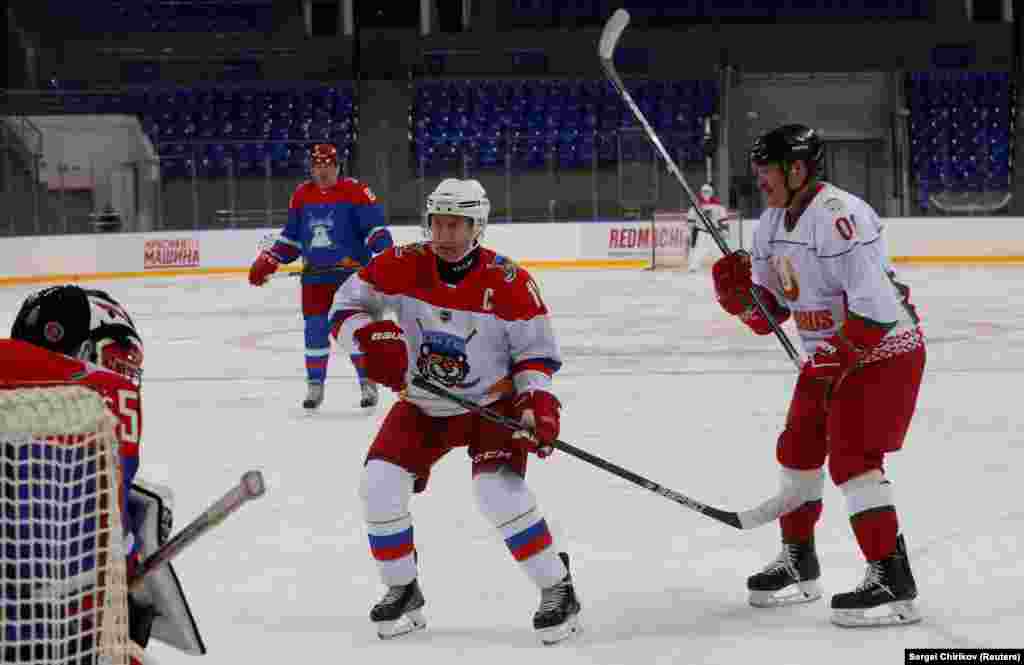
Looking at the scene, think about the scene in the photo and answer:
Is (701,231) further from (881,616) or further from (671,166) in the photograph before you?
(881,616)

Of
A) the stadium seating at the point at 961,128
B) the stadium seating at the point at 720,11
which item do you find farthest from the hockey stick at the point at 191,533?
the stadium seating at the point at 720,11

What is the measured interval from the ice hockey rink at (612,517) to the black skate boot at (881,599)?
0.03 meters

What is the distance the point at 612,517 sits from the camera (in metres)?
4.53

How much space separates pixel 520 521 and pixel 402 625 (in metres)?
0.38

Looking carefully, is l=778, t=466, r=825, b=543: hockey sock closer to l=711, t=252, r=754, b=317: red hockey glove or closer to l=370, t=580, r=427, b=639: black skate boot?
l=711, t=252, r=754, b=317: red hockey glove

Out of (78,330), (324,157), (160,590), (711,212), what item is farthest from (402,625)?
(711,212)

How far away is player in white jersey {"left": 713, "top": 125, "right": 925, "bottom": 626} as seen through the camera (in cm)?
331

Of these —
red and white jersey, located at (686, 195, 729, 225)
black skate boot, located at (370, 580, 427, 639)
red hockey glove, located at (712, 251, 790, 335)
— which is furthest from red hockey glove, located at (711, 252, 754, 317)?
red and white jersey, located at (686, 195, 729, 225)

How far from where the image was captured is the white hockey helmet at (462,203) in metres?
3.33

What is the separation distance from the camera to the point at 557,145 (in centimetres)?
1964

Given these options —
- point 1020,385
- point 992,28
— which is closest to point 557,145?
point 992,28

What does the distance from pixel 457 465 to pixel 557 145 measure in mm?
14596

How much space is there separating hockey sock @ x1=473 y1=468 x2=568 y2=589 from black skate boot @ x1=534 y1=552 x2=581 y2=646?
22 millimetres

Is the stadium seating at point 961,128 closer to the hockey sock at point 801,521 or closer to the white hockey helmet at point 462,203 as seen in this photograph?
the hockey sock at point 801,521
